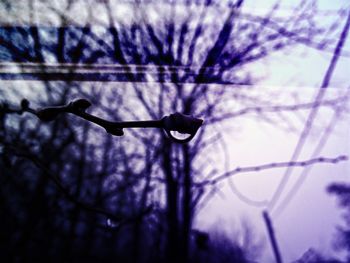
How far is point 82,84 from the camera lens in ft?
3.77

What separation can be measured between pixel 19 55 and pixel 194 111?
0.86 m

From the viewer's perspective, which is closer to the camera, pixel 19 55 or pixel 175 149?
pixel 19 55

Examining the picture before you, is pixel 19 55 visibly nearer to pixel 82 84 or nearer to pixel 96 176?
pixel 82 84

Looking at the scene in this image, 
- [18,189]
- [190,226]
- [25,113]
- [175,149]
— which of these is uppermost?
[25,113]

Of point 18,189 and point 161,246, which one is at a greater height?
point 18,189

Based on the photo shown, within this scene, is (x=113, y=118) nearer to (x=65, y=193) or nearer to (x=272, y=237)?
(x=65, y=193)

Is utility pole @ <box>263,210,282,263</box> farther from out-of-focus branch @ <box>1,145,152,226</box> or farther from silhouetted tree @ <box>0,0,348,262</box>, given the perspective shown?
out-of-focus branch @ <box>1,145,152,226</box>

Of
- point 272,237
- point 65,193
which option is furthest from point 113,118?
point 272,237

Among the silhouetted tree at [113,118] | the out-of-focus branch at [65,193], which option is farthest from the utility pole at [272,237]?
the out-of-focus branch at [65,193]

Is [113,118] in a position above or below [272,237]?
above

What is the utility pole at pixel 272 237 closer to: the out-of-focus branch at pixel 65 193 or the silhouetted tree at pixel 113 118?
the silhouetted tree at pixel 113 118

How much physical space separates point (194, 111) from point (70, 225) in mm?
817

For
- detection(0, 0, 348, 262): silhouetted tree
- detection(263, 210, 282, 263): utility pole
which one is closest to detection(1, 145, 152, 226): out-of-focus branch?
detection(0, 0, 348, 262): silhouetted tree

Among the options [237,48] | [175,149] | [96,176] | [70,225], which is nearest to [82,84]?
[96,176]
